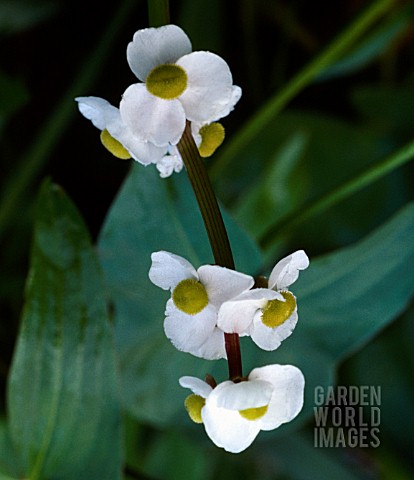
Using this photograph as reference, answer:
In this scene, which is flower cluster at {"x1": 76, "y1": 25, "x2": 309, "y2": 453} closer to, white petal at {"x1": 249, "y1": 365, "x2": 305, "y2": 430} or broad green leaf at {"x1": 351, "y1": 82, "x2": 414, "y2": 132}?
white petal at {"x1": 249, "y1": 365, "x2": 305, "y2": 430}

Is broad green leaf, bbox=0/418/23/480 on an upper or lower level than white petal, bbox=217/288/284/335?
upper

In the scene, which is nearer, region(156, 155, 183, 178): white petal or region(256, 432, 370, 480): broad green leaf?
region(156, 155, 183, 178): white petal

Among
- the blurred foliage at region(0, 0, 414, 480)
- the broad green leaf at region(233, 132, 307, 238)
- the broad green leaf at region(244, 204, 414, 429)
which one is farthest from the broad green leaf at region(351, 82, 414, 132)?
the broad green leaf at region(244, 204, 414, 429)

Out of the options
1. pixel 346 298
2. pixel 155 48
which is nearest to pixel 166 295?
pixel 346 298

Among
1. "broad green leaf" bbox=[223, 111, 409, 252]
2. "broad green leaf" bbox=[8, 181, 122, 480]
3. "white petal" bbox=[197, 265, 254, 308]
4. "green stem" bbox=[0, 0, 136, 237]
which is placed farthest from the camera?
"broad green leaf" bbox=[223, 111, 409, 252]

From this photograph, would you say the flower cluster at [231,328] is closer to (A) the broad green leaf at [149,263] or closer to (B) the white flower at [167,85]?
(B) the white flower at [167,85]

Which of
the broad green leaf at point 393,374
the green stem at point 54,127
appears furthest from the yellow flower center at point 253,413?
the broad green leaf at point 393,374

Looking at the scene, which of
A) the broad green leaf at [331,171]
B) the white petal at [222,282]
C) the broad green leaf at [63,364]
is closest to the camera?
the white petal at [222,282]

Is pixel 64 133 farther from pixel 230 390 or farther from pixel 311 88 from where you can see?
pixel 230 390
